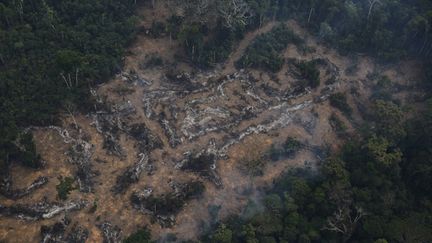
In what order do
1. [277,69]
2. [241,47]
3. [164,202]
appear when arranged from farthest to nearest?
[241,47], [277,69], [164,202]

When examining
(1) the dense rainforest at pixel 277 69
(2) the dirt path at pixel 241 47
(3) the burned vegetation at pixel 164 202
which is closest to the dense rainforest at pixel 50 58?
(1) the dense rainforest at pixel 277 69

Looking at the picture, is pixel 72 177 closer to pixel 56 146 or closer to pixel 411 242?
pixel 56 146

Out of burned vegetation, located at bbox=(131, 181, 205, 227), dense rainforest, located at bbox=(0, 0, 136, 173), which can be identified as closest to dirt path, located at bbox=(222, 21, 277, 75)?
dense rainforest, located at bbox=(0, 0, 136, 173)

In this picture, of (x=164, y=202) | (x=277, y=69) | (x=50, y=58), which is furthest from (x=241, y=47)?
(x=164, y=202)

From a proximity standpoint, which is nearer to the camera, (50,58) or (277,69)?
(50,58)

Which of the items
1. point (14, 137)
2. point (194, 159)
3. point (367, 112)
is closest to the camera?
→ point (14, 137)

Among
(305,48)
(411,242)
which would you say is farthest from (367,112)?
(411,242)

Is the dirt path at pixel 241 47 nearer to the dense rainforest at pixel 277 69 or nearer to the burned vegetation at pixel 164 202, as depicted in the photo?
the dense rainforest at pixel 277 69

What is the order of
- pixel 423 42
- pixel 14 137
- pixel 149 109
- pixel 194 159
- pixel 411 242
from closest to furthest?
pixel 411 242 < pixel 14 137 < pixel 194 159 < pixel 149 109 < pixel 423 42

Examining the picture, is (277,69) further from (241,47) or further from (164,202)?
(164,202)

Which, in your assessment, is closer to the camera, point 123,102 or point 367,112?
point 123,102
